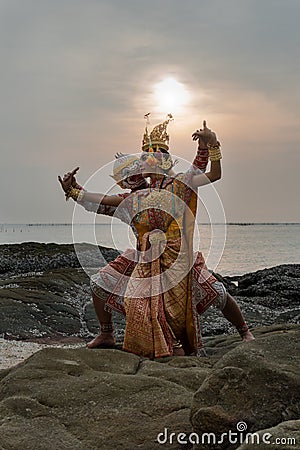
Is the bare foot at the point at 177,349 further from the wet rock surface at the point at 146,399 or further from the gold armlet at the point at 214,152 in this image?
the gold armlet at the point at 214,152

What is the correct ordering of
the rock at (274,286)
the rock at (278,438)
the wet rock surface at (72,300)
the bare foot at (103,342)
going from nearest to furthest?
1. the rock at (278,438)
2. the bare foot at (103,342)
3. the wet rock surface at (72,300)
4. the rock at (274,286)

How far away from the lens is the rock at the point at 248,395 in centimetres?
329

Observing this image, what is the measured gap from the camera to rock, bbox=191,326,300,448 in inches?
130

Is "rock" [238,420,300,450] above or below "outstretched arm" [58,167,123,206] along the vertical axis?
below

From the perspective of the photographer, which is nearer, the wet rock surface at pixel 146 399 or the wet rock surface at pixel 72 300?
the wet rock surface at pixel 146 399

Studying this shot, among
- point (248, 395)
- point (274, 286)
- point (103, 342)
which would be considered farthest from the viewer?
point (274, 286)

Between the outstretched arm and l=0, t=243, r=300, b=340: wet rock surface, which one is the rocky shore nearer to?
l=0, t=243, r=300, b=340: wet rock surface

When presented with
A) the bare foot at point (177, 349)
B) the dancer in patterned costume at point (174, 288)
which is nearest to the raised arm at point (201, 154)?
the dancer in patterned costume at point (174, 288)

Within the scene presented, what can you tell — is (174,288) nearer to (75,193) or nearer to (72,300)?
(75,193)

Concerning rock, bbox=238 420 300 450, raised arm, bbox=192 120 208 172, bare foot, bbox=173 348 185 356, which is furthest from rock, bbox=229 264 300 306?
rock, bbox=238 420 300 450

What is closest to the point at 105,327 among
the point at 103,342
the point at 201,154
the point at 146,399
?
the point at 103,342

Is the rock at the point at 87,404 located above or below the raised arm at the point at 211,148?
below

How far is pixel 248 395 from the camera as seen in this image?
133 inches

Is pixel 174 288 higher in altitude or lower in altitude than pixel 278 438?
higher
